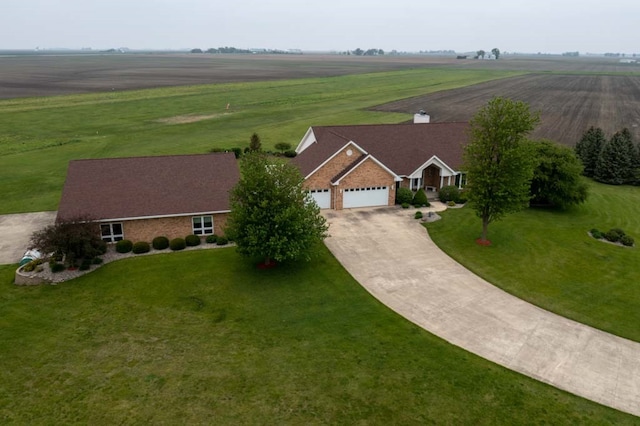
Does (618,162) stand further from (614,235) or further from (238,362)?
(238,362)

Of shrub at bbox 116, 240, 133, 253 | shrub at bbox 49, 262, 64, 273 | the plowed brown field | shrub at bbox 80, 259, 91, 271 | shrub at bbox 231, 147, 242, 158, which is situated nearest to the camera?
shrub at bbox 49, 262, 64, 273

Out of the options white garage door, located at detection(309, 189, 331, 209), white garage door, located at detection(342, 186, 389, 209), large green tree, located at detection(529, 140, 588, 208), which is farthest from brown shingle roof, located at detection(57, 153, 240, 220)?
large green tree, located at detection(529, 140, 588, 208)

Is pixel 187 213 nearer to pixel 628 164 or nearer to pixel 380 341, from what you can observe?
pixel 380 341

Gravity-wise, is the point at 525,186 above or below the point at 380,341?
above

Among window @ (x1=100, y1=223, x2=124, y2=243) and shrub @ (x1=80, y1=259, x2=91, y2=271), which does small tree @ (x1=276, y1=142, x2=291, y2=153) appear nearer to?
window @ (x1=100, y1=223, x2=124, y2=243)

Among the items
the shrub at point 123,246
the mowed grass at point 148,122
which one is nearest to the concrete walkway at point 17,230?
the mowed grass at point 148,122

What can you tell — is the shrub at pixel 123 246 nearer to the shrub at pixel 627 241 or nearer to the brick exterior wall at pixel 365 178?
the brick exterior wall at pixel 365 178

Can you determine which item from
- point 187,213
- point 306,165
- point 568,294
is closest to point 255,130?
point 306,165

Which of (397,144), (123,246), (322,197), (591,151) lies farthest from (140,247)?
(591,151)
